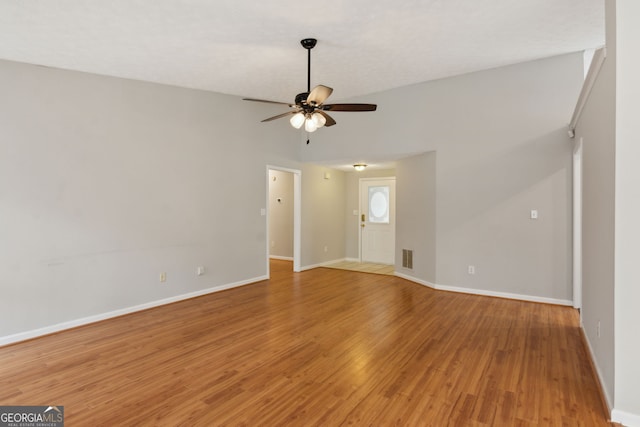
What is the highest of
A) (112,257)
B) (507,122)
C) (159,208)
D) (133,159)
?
(507,122)

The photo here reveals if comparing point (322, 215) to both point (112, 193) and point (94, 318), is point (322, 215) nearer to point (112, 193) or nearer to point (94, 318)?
point (112, 193)

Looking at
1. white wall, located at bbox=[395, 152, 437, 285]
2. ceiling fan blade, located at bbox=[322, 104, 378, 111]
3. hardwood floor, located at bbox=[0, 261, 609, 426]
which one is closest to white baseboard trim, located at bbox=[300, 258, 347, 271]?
white wall, located at bbox=[395, 152, 437, 285]

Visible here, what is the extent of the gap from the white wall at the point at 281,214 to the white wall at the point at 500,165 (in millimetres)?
3309

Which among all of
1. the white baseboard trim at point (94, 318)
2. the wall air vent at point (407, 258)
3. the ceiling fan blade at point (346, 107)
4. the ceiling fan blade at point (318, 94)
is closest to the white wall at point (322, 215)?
the wall air vent at point (407, 258)

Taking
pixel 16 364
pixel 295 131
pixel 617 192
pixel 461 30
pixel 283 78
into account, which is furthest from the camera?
pixel 295 131

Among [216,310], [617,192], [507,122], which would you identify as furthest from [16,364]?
[507,122]

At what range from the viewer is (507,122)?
15.9 ft

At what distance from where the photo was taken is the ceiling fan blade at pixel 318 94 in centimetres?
320

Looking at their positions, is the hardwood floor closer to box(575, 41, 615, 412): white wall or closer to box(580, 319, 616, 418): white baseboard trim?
box(580, 319, 616, 418): white baseboard trim

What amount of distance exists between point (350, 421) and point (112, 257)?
3536 mm

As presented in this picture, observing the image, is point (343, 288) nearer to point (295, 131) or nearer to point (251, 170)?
point (251, 170)

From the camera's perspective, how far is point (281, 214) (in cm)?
849

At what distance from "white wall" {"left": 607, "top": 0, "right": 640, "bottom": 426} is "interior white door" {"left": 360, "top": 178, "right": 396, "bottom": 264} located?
5586mm

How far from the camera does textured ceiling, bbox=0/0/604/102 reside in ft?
9.77
